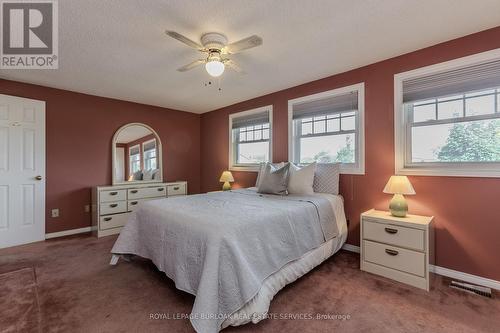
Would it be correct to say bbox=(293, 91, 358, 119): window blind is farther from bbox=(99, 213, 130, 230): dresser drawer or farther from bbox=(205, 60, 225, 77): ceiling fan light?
bbox=(99, 213, 130, 230): dresser drawer

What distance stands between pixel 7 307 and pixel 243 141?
3690 mm

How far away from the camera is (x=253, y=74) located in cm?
316

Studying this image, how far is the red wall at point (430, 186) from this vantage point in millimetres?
2154

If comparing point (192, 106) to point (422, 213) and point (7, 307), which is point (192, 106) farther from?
point (422, 213)

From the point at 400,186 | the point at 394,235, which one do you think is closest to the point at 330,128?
the point at 400,186

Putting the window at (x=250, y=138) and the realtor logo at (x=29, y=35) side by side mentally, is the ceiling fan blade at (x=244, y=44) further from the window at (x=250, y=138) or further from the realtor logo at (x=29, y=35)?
the window at (x=250, y=138)

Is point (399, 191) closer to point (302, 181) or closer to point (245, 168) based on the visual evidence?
point (302, 181)

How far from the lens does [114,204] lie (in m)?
3.86

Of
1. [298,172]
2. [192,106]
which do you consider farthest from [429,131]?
[192,106]

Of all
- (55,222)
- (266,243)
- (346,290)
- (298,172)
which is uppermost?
(298,172)

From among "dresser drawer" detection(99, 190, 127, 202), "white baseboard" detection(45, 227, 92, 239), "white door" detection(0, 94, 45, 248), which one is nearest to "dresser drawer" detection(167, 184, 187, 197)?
"dresser drawer" detection(99, 190, 127, 202)

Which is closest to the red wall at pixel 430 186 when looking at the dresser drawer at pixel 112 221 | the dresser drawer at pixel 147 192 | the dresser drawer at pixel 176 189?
the dresser drawer at pixel 176 189

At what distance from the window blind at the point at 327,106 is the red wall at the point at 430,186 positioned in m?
0.15

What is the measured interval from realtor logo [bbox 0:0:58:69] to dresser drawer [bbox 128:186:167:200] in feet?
6.87
